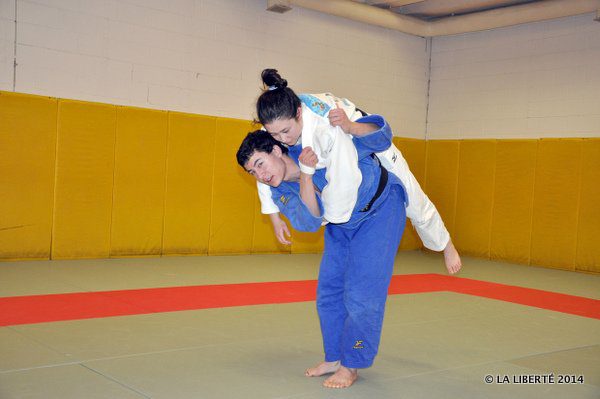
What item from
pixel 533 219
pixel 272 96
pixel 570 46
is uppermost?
pixel 570 46

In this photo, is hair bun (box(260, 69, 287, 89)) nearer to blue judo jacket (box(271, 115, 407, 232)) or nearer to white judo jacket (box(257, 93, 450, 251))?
white judo jacket (box(257, 93, 450, 251))

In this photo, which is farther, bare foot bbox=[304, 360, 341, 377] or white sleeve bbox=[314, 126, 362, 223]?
bare foot bbox=[304, 360, 341, 377]

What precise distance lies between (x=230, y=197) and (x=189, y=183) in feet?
2.02

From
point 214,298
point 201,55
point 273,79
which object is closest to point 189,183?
point 201,55

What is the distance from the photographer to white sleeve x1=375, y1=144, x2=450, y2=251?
3.09 metres

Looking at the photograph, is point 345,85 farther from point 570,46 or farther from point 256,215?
point 570,46

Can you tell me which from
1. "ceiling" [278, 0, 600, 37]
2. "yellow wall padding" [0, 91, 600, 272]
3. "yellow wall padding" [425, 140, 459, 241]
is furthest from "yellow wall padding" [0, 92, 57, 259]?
"yellow wall padding" [425, 140, 459, 241]

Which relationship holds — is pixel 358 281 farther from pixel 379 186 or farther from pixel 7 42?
pixel 7 42

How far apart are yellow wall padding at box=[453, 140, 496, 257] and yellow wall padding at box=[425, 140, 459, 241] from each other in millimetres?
97

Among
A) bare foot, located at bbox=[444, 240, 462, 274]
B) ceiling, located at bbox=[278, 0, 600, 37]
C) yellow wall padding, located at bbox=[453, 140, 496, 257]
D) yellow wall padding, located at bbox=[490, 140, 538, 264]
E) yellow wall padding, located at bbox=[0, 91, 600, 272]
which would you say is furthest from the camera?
yellow wall padding, located at bbox=[453, 140, 496, 257]

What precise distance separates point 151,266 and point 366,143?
14.9ft

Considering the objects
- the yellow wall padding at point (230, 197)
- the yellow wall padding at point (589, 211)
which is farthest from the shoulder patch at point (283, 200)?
the yellow wall padding at point (589, 211)

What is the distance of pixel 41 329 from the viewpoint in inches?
152

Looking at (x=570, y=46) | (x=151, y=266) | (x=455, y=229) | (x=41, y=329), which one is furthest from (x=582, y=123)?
(x=41, y=329)
